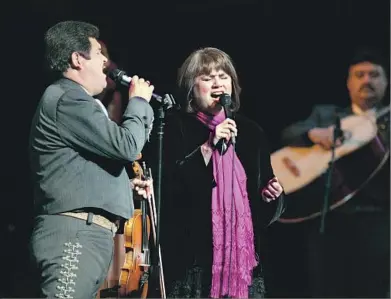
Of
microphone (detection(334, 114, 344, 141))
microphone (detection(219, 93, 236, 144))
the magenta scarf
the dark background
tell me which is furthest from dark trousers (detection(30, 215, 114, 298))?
microphone (detection(334, 114, 344, 141))

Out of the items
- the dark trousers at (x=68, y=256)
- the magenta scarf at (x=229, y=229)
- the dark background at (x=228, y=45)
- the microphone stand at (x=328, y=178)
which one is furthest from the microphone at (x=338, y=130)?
the dark trousers at (x=68, y=256)

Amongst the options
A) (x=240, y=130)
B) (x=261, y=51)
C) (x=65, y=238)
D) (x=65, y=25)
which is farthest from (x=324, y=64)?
(x=65, y=238)

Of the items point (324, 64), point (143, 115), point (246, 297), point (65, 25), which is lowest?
point (246, 297)

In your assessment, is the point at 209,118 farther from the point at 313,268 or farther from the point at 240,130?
the point at 313,268

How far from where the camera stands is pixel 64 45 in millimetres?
3531

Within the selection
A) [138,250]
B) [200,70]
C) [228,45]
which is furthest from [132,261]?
[228,45]

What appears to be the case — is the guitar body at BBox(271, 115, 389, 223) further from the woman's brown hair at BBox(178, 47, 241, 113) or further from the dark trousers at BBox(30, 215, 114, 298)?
the dark trousers at BBox(30, 215, 114, 298)

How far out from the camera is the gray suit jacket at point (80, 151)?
10.9ft

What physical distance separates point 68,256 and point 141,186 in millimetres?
864

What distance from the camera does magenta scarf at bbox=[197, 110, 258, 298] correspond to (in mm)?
4039

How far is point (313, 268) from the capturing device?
5.65 m

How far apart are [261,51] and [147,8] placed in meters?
0.78

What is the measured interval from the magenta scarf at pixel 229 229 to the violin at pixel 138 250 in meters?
0.28

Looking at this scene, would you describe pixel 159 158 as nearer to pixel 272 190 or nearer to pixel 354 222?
pixel 272 190
